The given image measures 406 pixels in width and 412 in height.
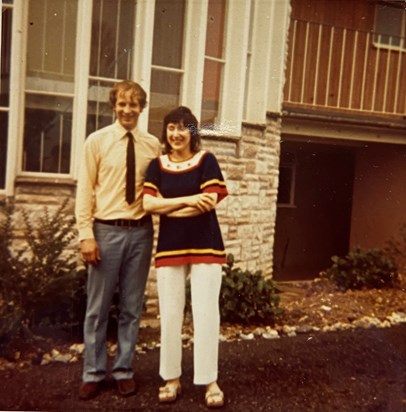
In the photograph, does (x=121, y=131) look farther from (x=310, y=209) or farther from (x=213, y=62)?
(x=310, y=209)

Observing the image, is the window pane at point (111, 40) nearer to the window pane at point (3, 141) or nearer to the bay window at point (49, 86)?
the bay window at point (49, 86)

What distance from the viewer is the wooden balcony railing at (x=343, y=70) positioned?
5.07 metres

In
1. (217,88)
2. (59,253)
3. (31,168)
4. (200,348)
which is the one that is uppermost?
(217,88)

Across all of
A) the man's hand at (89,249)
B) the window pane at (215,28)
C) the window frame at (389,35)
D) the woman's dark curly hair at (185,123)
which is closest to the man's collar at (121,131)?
the woman's dark curly hair at (185,123)

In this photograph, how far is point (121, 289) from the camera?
323 centimetres

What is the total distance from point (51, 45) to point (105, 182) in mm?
1336

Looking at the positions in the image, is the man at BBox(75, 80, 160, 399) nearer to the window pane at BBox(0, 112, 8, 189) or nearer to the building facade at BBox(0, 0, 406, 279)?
the building facade at BBox(0, 0, 406, 279)

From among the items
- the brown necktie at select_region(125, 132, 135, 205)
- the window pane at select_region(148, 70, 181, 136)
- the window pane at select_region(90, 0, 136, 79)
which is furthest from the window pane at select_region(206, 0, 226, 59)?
the brown necktie at select_region(125, 132, 135, 205)

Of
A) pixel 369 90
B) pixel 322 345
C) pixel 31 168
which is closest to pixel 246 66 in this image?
pixel 369 90

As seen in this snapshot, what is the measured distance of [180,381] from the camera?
3422 mm

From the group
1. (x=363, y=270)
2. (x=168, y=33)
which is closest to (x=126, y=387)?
(x=168, y=33)

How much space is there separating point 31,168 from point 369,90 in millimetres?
3052

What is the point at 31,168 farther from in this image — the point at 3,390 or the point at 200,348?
the point at 200,348

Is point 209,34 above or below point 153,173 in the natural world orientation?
above
